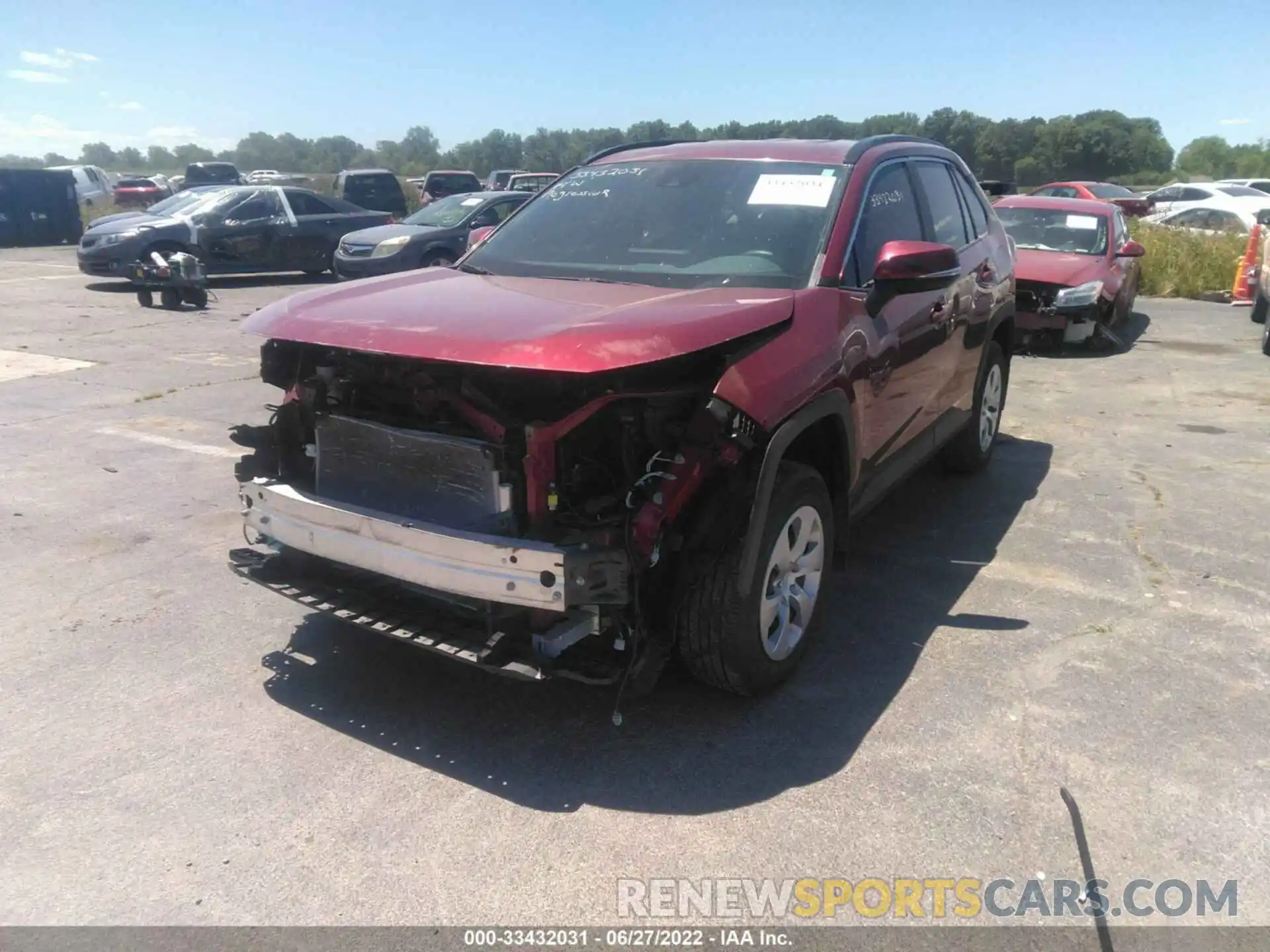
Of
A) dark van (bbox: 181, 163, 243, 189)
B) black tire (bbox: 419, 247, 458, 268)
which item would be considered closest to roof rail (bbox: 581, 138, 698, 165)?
black tire (bbox: 419, 247, 458, 268)

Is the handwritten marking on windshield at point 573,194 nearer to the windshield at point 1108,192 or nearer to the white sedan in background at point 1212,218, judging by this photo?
the white sedan in background at point 1212,218

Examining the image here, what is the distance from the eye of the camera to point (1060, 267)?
11.3 meters

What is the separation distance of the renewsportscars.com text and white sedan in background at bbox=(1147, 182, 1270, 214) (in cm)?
2480

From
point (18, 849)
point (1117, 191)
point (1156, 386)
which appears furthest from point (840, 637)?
point (1117, 191)

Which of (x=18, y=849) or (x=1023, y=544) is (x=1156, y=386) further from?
(x=18, y=849)

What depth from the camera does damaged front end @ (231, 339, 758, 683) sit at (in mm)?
3158

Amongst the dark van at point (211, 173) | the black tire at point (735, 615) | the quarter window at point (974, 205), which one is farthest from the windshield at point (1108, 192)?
the dark van at point (211, 173)

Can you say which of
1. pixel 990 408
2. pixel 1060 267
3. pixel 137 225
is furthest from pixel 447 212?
pixel 990 408

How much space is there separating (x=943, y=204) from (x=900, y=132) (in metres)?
0.44

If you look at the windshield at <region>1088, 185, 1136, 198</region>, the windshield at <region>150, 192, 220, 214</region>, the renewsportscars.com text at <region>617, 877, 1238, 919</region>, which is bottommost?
the renewsportscars.com text at <region>617, 877, 1238, 919</region>

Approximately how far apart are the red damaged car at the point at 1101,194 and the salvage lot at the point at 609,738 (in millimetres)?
15211

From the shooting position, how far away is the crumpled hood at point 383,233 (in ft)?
50.2

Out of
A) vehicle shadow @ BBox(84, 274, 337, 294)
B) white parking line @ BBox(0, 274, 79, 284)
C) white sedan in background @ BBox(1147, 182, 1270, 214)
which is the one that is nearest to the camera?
vehicle shadow @ BBox(84, 274, 337, 294)

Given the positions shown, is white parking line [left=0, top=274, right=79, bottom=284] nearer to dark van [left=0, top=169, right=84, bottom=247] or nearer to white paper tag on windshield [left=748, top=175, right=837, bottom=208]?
dark van [left=0, top=169, right=84, bottom=247]
